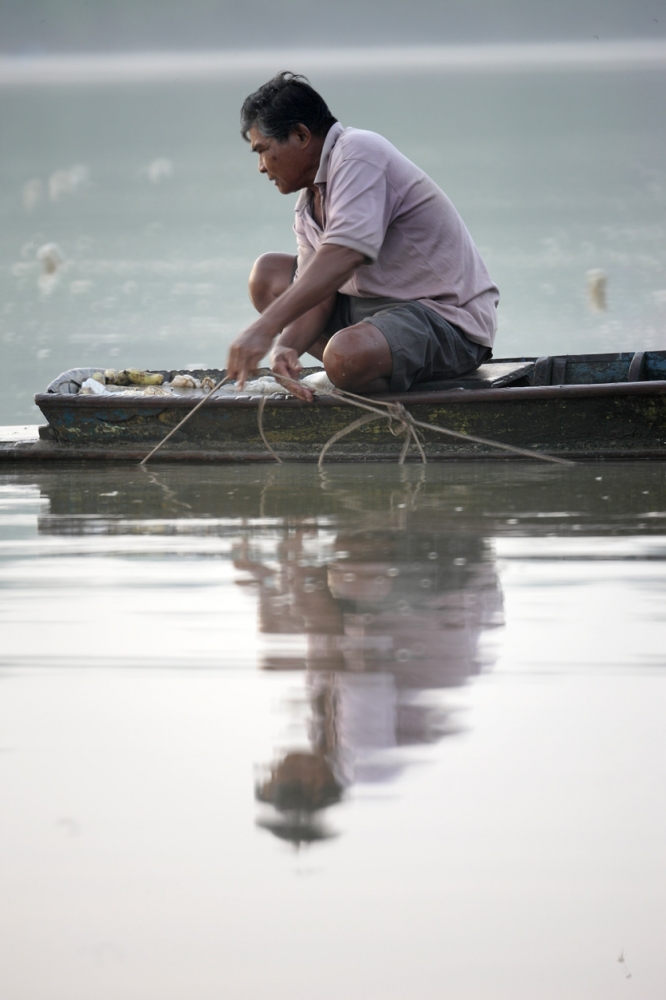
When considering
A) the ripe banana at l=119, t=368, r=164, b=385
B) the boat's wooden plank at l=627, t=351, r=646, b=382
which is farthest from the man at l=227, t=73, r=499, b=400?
the ripe banana at l=119, t=368, r=164, b=385

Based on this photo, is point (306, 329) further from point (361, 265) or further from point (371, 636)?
point (371, 636)

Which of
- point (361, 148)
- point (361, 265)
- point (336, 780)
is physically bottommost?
point (336, 780)

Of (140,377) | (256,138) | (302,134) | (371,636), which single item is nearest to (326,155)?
(302,134)

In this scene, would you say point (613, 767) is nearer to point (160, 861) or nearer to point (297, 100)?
point (160, 861)

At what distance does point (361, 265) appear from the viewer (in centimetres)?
254

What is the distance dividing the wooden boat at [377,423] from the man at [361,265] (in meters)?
0.13

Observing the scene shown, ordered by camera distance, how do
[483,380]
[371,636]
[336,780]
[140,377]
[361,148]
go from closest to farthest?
[336,780] → [371,636] → [361,148] → [483,380] → [140,377]

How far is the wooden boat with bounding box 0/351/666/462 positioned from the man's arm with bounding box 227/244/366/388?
1.15ft

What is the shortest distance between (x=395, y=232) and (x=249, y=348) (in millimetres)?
520

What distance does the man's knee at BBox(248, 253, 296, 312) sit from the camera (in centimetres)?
298

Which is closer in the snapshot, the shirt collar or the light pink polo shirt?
the light pink polo shirt

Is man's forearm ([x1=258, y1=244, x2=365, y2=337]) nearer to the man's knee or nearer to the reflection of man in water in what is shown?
the man's knee

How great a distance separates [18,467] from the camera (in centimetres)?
310

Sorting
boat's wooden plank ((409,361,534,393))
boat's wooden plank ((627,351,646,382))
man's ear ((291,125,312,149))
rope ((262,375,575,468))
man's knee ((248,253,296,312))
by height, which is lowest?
rope ((262,375,575,468))
